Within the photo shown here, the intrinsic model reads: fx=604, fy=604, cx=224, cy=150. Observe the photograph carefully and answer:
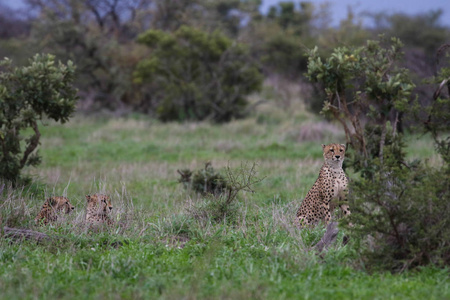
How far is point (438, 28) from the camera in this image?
33.3 metres

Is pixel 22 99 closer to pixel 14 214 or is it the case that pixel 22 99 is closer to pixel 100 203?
pixel 14 214

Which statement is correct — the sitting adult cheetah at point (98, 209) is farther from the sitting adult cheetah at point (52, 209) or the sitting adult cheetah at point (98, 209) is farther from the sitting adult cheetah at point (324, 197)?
the sitting adult cheetah at point (324, 197)

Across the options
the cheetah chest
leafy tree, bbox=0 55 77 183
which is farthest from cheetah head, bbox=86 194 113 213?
leafy tree, bbox=0 55 77 183

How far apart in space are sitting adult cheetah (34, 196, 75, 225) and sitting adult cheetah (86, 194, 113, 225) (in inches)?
11.4

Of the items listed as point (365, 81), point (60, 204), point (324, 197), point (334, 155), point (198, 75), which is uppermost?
point (365, 81)

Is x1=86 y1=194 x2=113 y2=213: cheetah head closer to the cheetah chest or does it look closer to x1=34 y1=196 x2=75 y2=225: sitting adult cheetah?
x1=34 y1=196 x2=75 y2=225: sitting adult cheetah

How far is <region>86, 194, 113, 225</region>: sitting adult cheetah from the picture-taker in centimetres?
713

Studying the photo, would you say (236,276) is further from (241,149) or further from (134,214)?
(241,149)

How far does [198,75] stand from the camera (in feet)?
78.4

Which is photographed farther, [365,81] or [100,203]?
[365,81]

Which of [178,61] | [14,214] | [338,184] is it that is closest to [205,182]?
[338,184]

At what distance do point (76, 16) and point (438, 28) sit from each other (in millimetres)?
19389

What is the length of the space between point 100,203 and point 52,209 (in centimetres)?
66

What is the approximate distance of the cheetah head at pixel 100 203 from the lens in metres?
7.23
